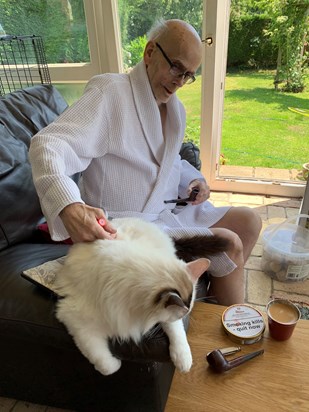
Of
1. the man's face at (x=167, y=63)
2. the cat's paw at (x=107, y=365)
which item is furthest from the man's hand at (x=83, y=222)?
the man's face at (x=167, y=63)

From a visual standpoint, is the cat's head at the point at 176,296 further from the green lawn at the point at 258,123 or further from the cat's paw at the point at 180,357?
the green lawn at the point at 258,123

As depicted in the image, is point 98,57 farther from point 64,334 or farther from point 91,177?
point 64,334

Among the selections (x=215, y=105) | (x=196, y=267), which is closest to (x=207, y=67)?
(x=215, y=105)

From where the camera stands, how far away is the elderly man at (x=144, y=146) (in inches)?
40.0

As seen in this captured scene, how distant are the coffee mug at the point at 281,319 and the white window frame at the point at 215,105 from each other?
69.9 inches

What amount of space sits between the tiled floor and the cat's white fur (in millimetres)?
680

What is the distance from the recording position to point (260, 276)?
1.86 meters

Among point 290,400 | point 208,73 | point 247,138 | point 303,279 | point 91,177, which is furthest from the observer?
point 247,138

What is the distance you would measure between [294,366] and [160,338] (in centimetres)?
37

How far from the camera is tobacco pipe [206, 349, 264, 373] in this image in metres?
0.82

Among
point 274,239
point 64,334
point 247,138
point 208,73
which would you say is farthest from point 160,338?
point 247,138

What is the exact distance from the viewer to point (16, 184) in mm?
1211

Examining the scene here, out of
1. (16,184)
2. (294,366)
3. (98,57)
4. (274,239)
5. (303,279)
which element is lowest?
(303,279)

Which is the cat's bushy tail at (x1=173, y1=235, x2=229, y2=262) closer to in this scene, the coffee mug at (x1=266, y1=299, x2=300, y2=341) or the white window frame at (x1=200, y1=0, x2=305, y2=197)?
the coffee mug at (x1=266, y1=299, x2=300, y2=341)
